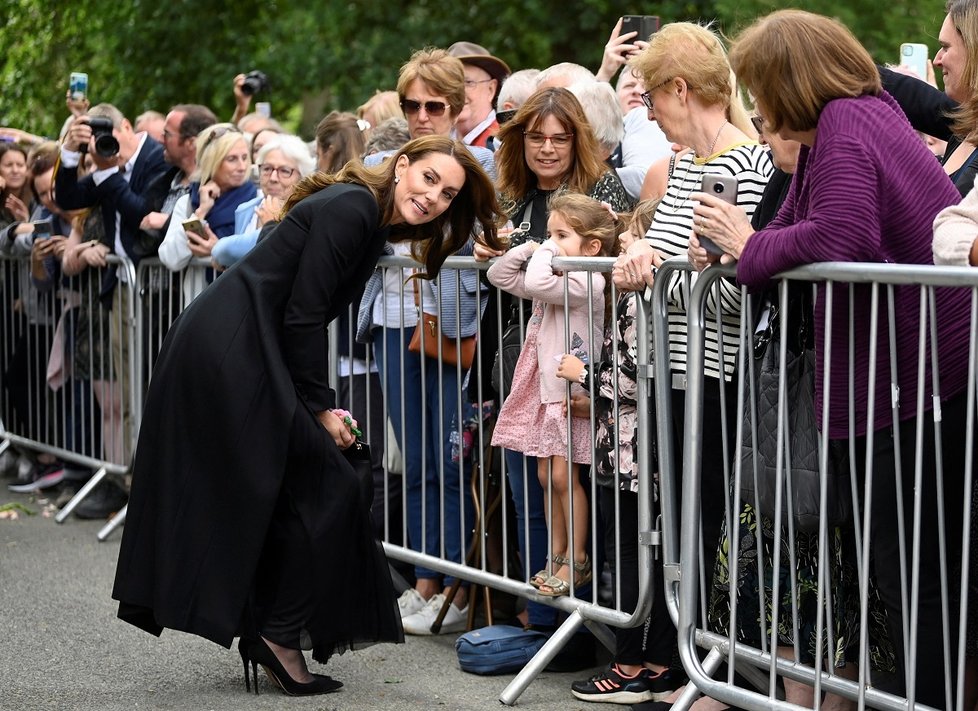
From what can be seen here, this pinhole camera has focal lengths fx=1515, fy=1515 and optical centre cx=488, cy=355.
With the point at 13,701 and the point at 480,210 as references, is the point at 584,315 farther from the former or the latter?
the point at 13,701

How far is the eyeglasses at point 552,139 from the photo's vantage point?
18.6ft

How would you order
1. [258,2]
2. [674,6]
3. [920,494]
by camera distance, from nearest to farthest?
[920,494], [674,6], [258,2]

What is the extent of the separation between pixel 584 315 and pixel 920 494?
5.97 feet

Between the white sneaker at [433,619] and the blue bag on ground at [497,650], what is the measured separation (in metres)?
0.54

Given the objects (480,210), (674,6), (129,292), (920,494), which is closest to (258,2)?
(674,6)

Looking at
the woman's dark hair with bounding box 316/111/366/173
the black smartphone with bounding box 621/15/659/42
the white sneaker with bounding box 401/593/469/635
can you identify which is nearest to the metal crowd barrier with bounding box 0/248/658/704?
the white sneaker with bounding box 401/593/469/635

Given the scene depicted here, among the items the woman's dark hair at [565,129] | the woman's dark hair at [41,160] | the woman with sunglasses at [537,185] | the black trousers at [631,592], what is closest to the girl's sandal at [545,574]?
the woman with sunglasses at [537,185]

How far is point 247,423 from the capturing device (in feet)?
16.5

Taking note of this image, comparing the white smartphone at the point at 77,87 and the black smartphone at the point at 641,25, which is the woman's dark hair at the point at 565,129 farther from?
the white smartphone at the point at 77,87

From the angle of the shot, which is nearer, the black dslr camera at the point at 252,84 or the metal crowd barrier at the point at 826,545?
the metal crowd barrier at the point at 826,545

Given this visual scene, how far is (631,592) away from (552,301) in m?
1.02

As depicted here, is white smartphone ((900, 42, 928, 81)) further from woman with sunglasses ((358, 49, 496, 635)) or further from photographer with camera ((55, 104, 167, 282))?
photographer with camera ((55, 104, 167, 282))

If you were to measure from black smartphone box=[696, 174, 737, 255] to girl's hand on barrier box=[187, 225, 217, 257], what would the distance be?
4.03 metres

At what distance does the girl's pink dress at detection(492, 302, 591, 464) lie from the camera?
17.3 ft
